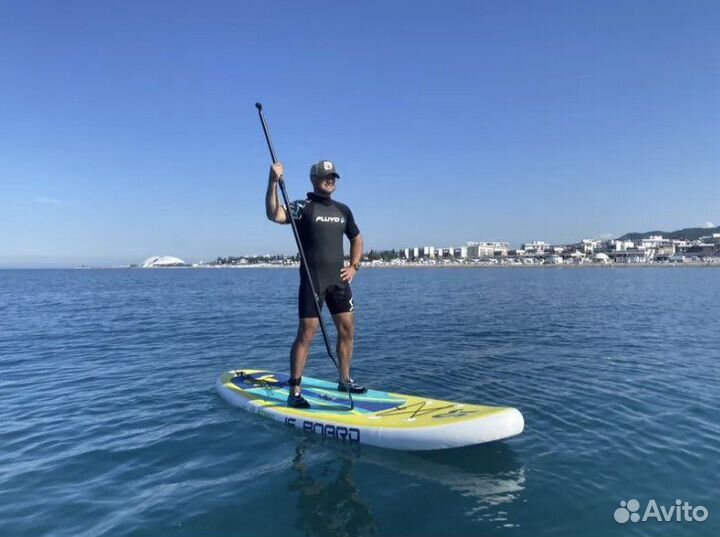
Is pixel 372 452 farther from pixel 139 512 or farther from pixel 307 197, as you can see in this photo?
pixel 307 197

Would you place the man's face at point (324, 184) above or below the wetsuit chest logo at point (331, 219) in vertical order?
above

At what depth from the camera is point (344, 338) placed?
766 cm

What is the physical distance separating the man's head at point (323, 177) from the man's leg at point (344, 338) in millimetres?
2067

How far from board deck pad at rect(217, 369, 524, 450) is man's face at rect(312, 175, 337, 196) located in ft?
11.4

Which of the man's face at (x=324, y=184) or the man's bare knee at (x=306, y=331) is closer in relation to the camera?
the man's bare knee at (x=306, y=331)

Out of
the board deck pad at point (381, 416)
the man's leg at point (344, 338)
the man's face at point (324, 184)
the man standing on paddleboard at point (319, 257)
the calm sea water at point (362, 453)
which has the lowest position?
the calm sea water at point (362, 453)

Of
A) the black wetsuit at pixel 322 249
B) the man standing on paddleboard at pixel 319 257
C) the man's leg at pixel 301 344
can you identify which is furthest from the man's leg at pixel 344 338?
→ the man's leg at pixel 301 344

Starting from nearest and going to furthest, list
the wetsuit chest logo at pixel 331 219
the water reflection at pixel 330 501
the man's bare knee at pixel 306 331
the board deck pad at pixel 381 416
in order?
the water reflection at pixel 330 501, the board deck pad at pixel 381 416, the man's bare knee at pixel 306 331, the wetsuit chest logo at pixel 331 219

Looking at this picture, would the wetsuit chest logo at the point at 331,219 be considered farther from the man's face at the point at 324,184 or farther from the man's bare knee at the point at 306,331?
the man's bare knee at the point at 306,331

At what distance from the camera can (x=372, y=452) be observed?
5984 mm

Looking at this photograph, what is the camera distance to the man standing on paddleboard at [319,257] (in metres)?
7.05

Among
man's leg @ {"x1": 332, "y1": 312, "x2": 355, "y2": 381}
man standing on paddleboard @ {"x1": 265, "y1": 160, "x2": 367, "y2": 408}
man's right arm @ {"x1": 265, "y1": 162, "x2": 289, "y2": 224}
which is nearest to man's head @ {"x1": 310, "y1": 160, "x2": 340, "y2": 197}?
man standing on paddleboard @ {"x1": 265, "y1": 160, "x2": 367, "y2": 408}

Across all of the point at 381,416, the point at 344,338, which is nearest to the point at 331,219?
the point at 344,338

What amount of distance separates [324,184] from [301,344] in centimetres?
261
